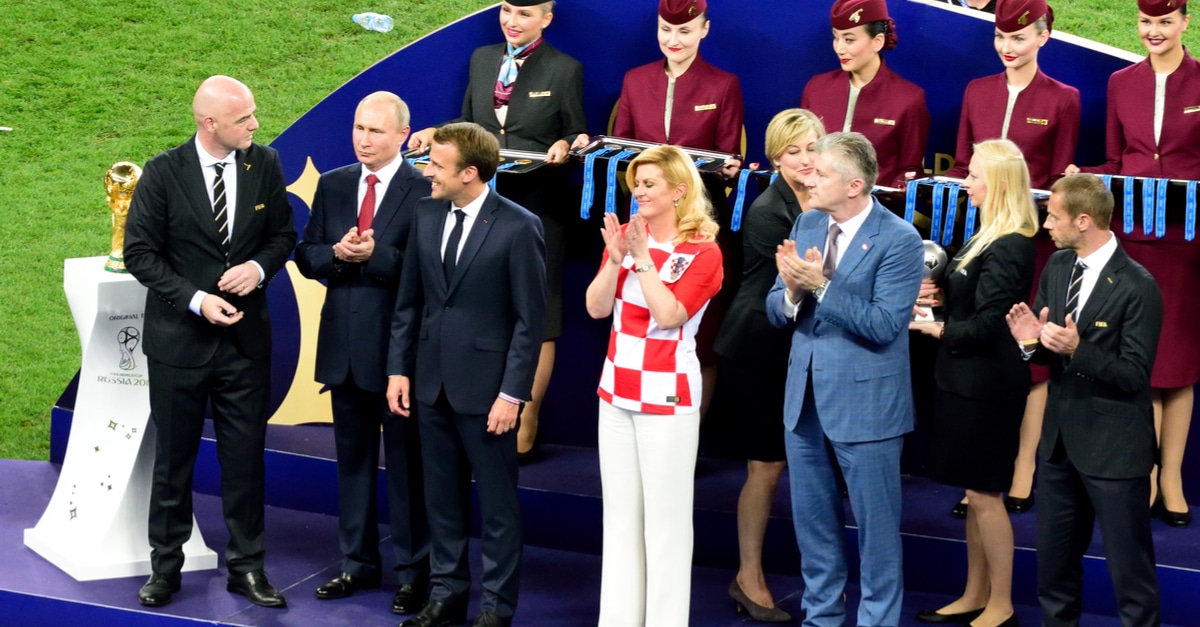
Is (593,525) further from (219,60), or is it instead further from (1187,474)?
(219,60)

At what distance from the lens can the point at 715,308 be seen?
6.30 meters

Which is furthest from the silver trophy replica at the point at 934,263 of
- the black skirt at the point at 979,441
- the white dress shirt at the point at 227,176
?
the white dress shirt at the point at 227,176

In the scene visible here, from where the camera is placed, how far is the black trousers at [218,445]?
5.42m

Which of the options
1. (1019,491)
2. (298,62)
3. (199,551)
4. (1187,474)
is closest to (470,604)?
(199,551)

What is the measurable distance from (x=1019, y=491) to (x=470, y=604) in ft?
7.28

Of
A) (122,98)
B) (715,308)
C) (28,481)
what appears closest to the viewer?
(715,308)

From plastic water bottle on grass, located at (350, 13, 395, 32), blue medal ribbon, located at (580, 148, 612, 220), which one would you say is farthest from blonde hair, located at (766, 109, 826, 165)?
plastic water bottle on grass, located at (350, 13, 395, 32)

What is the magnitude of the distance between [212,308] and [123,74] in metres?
6.92

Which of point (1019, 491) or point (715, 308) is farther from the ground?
point (715, 308)

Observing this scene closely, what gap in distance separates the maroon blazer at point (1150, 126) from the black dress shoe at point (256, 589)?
3436mm

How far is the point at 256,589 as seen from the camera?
18.0ft

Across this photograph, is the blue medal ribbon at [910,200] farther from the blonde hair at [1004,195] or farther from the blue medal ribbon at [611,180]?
the blue medal ribbon at [611,180]

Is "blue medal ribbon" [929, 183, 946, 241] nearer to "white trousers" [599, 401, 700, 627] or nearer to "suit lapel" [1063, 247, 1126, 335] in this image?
"suit lapel" [1063, 247, 1126, 335]

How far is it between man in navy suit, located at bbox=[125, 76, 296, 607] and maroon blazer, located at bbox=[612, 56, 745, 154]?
1.58m
